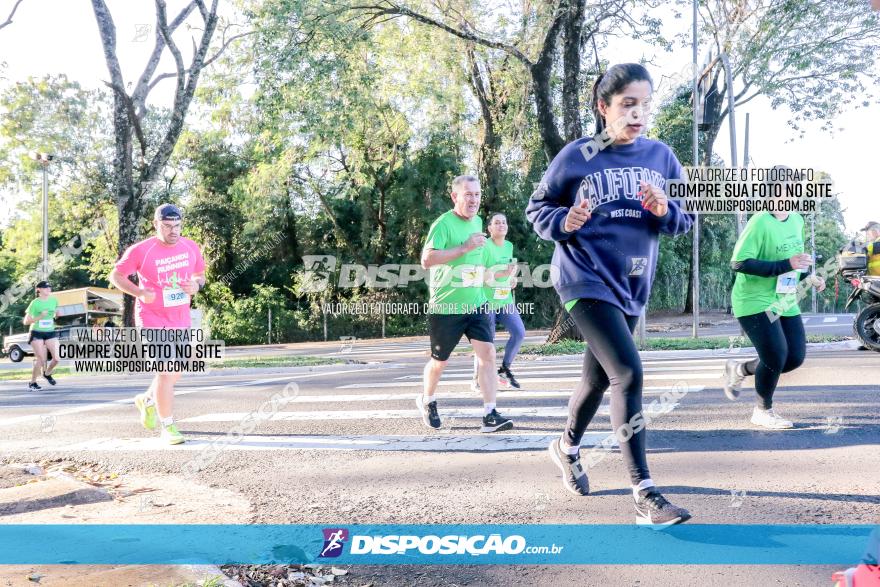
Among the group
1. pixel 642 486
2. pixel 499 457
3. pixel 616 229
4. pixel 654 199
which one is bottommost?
pixel 499 457

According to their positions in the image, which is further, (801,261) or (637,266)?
(801,261)

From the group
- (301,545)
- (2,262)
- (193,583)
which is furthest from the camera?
(2,262)

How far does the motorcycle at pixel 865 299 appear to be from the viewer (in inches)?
384

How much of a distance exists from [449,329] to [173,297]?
2.26 m

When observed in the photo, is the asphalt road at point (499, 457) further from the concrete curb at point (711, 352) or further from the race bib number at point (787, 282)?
the concrete curb at point (711, 352)

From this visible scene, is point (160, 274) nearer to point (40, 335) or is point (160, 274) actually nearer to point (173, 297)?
point (173, 297)

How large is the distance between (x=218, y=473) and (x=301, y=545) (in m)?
1.92

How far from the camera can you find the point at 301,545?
321cm

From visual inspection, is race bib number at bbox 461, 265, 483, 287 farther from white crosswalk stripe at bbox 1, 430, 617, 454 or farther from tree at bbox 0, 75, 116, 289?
tree at bbox 0, 75, 116, 289

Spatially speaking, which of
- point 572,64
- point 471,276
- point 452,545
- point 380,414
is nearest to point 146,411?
point 380,414

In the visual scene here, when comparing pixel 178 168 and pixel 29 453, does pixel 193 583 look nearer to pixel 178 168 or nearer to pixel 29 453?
pixel 29 453

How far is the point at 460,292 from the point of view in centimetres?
574

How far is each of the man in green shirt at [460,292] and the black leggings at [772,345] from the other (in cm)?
200

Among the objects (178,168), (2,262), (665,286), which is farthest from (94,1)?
(2,262)
